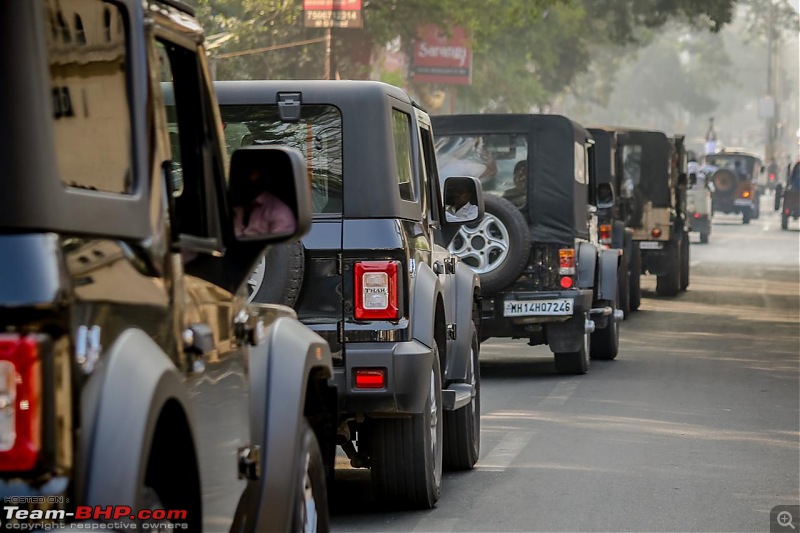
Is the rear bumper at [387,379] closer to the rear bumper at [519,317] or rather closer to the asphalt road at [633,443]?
the asphalt road at [633,443]

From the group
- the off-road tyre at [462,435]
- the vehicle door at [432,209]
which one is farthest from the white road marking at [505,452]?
the vehicle door at [432,209]

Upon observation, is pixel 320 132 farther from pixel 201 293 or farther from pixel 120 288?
pixel 120 288

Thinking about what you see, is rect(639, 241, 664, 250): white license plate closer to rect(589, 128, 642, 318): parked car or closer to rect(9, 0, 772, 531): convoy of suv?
rect(589, 128, 642, 318): parked car

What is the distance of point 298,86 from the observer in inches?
303

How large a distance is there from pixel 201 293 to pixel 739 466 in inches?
240

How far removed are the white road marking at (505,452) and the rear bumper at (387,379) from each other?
205 cm

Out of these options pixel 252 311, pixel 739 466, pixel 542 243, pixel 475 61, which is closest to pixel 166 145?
pixel 252 311

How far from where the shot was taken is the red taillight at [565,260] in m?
14.5

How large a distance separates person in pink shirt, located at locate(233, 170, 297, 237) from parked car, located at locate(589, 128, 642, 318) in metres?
16.3

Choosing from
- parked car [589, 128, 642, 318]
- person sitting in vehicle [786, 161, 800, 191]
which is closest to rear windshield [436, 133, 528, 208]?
parked car [589, 128, 642, 318]

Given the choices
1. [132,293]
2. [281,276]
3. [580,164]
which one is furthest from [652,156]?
[132,293]

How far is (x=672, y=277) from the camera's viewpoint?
26688mm

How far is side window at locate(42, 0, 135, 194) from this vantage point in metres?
3.18

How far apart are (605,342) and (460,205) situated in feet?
24.9
